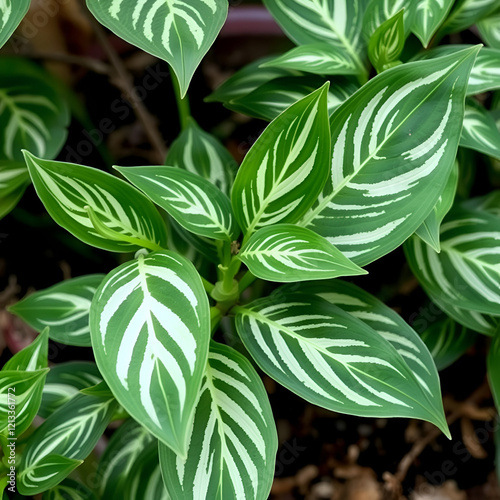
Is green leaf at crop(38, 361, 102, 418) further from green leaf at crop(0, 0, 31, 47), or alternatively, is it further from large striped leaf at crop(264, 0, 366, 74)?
large striped leaf at crop(264, 0, 366, 74)

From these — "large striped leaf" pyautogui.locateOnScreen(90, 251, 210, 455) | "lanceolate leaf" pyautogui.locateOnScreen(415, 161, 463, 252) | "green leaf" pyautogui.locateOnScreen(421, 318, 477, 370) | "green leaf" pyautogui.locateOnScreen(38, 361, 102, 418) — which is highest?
"large striped leaf" pyautogui.locateOnScreen(90, 251, 210, 455)

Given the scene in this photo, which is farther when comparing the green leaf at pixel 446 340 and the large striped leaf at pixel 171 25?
the green leaf at pixel 446 340

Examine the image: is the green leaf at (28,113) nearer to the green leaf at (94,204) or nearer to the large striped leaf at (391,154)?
the green leaf at (94,204)

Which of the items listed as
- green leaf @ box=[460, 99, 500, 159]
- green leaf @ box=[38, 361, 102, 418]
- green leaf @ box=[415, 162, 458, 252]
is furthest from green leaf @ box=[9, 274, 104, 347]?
green leaf @ box=[460, 99, 500, 159]

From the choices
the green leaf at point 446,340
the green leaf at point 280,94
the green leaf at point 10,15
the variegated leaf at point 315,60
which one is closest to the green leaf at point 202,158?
the green leaf at point 280,94

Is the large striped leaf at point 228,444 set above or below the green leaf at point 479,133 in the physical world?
below

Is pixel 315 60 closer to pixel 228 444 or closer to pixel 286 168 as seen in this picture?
pixel 286 168
